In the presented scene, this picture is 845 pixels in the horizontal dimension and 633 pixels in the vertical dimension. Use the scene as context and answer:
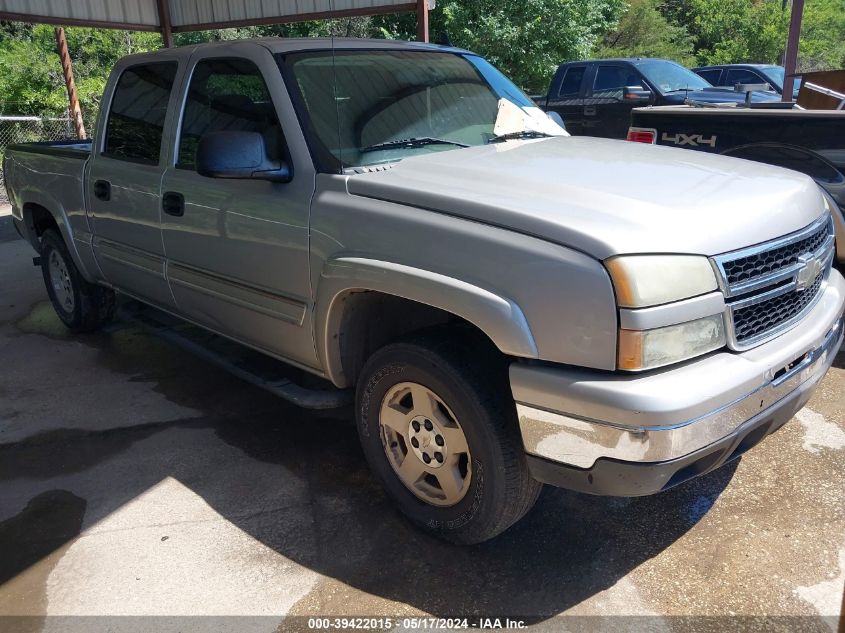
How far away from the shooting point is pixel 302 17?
388 inches

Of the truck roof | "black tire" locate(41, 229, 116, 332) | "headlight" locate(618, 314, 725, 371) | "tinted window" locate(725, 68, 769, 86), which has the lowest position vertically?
"black tire" locate(41, 229, 116, 332)

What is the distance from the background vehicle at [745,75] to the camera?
49.0 ft

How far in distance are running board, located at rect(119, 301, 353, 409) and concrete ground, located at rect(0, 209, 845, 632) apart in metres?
0.35

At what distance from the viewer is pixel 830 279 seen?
10.4 ft

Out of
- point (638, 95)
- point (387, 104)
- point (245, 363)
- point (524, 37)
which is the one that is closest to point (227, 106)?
point (387, 104)

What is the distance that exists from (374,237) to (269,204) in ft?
2.31

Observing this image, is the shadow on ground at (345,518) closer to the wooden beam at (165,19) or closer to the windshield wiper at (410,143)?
the windshield wiper at (410,143)

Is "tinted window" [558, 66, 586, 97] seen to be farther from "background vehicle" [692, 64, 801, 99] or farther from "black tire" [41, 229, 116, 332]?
"black tire" [41, 229, 116, 332]

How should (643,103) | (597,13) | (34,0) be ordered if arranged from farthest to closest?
(597,13)
(643,103)
(34,0)

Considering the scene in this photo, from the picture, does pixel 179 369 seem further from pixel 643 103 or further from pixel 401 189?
pixel 643 103

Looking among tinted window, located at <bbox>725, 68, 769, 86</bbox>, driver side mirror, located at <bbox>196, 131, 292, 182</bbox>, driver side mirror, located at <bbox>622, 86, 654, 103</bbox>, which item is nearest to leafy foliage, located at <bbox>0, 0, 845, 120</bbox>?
tinted window, located at <bbox>725, 68, 769, 86</bbox>

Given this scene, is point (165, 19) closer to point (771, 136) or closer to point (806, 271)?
point (771, 136)

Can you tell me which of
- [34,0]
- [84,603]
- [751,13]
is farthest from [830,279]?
[751,13]

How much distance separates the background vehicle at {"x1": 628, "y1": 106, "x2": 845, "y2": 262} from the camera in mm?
4484
